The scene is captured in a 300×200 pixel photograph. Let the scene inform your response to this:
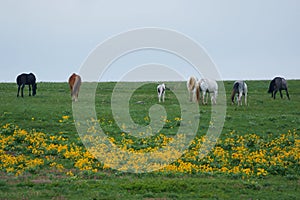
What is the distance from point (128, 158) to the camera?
16844 mm

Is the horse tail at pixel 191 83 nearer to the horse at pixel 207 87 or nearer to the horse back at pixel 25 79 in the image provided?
the horse at pixel 207 87

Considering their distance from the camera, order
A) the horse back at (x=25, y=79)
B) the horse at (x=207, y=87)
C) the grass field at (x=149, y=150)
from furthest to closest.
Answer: the horse back at (x=25, y=79) < the horse at (x=207, y=87) < the grass field at (x=149, y=150)

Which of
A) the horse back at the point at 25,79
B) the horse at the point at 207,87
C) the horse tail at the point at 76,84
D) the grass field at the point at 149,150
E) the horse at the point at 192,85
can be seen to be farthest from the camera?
the horse back at the point at 25,79

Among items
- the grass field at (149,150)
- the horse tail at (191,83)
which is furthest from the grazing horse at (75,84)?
the horse tail at (191,83)

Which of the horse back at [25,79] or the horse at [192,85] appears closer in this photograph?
the horse at [192,85]

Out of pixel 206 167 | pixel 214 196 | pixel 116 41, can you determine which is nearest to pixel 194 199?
pixel 214 196

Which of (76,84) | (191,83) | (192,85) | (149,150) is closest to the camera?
(149,150)

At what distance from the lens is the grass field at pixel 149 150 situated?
12.9 metres

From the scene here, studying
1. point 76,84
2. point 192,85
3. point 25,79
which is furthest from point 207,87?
point 25,79

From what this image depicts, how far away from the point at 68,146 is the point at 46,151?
1.12 m

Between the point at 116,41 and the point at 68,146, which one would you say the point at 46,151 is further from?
the point at 116,41

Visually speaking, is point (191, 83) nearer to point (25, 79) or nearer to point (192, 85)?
point (192, 85)

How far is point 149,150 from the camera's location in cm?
1816

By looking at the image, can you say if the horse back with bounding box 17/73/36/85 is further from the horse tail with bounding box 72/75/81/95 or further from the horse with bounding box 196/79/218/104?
the horse with bounding box 196/79/218/104
